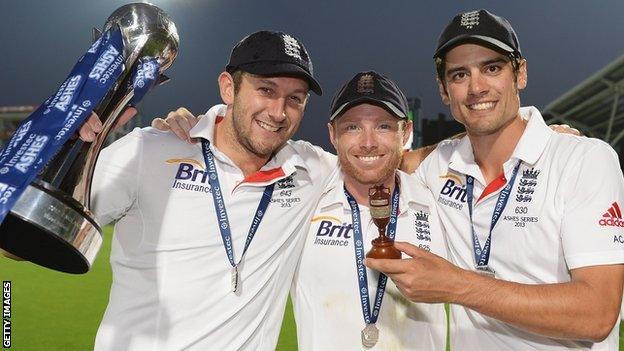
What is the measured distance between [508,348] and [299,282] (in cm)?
104

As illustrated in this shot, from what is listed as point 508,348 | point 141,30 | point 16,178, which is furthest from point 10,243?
point 508,348

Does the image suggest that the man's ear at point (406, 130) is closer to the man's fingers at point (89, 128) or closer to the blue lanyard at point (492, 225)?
the blue lanyard at point (492, 225)

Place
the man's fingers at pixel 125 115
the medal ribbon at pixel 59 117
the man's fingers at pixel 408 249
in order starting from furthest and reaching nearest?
the man's fingers at pixel 408 249
the man's fingers at pixel 125 115
the medal ribbon at pixel 59 117

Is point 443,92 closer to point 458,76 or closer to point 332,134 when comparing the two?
point 458,76

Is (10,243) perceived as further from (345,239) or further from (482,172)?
(482,172)

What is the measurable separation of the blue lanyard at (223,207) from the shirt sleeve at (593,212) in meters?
1.33

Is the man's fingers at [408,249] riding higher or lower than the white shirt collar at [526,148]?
lower

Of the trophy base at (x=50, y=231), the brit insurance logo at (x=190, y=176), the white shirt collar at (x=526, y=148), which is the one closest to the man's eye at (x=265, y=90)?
the brit insurance logo at (x=190, y=176)

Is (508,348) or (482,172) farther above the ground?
(482,172)

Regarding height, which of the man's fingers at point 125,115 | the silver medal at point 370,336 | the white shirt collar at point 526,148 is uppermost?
the white shirt collar at point 526,148

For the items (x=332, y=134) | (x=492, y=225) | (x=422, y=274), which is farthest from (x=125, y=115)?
(x=492, y=225)

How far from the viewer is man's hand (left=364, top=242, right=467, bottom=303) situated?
2.26 meters

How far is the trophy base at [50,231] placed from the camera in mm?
1761

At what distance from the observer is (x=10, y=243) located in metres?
1.95
